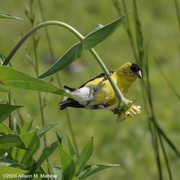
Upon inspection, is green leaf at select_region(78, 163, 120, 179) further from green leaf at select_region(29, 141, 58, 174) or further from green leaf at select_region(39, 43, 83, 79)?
green leaf at select_region(39, 43, 83, 79)

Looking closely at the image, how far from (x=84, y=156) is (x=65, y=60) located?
28 centimetres

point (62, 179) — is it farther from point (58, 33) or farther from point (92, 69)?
point (58, 33)

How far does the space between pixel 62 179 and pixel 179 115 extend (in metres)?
3.59

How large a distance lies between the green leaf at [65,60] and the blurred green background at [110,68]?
257 cm

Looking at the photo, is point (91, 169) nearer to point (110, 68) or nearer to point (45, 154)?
point (45, 154)

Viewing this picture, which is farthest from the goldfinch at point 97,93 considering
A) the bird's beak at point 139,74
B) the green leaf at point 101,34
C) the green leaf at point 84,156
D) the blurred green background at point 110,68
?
the blurred green background at point 110,68

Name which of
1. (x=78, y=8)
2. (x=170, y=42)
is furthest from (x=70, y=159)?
(x=78, y=8)

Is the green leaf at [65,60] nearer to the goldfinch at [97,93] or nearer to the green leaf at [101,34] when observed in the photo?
the green leaf at [101,34]

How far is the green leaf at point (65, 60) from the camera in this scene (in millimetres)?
1133

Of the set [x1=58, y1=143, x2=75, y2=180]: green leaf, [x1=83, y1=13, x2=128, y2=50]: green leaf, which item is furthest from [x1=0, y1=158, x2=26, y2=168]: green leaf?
[x1=83, y1=13, x2=128, y2=50]: green leaf

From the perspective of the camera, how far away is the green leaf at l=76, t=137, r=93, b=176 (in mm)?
1259

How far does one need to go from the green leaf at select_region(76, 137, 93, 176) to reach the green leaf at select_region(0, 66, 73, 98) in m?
0.22

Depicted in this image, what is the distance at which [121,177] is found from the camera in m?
3.97

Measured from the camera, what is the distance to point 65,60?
3.73 ft
